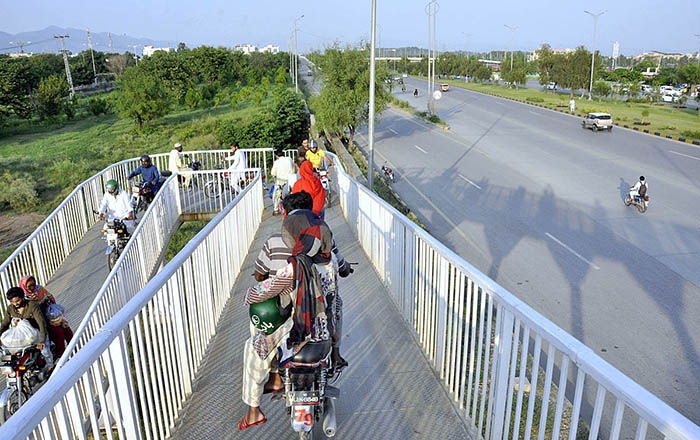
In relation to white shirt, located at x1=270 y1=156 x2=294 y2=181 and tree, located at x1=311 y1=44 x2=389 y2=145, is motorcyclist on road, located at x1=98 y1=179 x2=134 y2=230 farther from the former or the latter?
tree, located at x1=311 y1=44 x2=389 y2=145

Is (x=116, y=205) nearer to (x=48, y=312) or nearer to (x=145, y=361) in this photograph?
(x=48, y=312)

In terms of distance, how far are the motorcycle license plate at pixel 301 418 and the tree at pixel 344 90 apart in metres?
27.4

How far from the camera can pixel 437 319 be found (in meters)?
4.72

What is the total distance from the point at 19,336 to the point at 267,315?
3.42m

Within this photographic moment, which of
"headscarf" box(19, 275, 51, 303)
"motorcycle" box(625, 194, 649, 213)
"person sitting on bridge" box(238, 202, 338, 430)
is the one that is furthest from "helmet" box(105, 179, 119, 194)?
"motorcycle" box(625, 194, 649, 213)

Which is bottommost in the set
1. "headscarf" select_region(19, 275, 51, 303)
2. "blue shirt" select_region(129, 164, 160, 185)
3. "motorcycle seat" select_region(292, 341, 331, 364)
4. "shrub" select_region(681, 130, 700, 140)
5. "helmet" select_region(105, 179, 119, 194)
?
"shrub" select_region(681, 130, 700, 140)

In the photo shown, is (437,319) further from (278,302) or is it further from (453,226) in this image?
(453,226)

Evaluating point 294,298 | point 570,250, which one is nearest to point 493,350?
point 294,298

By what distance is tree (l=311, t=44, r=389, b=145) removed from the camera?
1192 inches

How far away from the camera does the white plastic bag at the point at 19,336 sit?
18.0 ft

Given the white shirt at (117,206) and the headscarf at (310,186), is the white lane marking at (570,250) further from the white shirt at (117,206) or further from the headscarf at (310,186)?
the white shirt at (117,206)

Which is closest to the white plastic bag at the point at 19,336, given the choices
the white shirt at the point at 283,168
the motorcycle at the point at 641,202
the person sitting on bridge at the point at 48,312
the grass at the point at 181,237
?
the person sitting on bridge at the point at 48,312

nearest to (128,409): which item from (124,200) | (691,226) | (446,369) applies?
(446,369)

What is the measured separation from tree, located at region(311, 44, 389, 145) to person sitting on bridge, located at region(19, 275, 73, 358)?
25.1m
